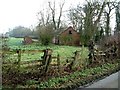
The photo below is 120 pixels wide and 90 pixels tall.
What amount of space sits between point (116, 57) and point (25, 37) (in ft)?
74.3

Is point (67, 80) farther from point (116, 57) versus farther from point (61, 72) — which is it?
point (116, 57)

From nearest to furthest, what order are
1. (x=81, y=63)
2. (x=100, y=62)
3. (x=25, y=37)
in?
(x=81, y=63), (x=100, y=62), (x=25, y=37)

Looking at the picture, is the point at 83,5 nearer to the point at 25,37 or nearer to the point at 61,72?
the point at 25,37

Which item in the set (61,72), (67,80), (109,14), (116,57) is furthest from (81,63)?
(109,14)

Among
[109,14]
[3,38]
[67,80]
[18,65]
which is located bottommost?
[67,80]

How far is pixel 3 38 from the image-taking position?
27.6ft

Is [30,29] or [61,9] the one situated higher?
[61,9]

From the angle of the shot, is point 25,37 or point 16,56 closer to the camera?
point 16,56

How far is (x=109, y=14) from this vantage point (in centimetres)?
4475

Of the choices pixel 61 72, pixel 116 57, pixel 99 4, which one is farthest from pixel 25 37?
pixel 61 72

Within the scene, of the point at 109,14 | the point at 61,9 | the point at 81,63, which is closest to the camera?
the point at 81,63

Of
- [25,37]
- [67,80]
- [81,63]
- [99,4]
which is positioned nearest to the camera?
A: [67,80]

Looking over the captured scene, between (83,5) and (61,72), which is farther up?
(83,5)

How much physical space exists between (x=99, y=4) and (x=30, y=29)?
12239 mm
